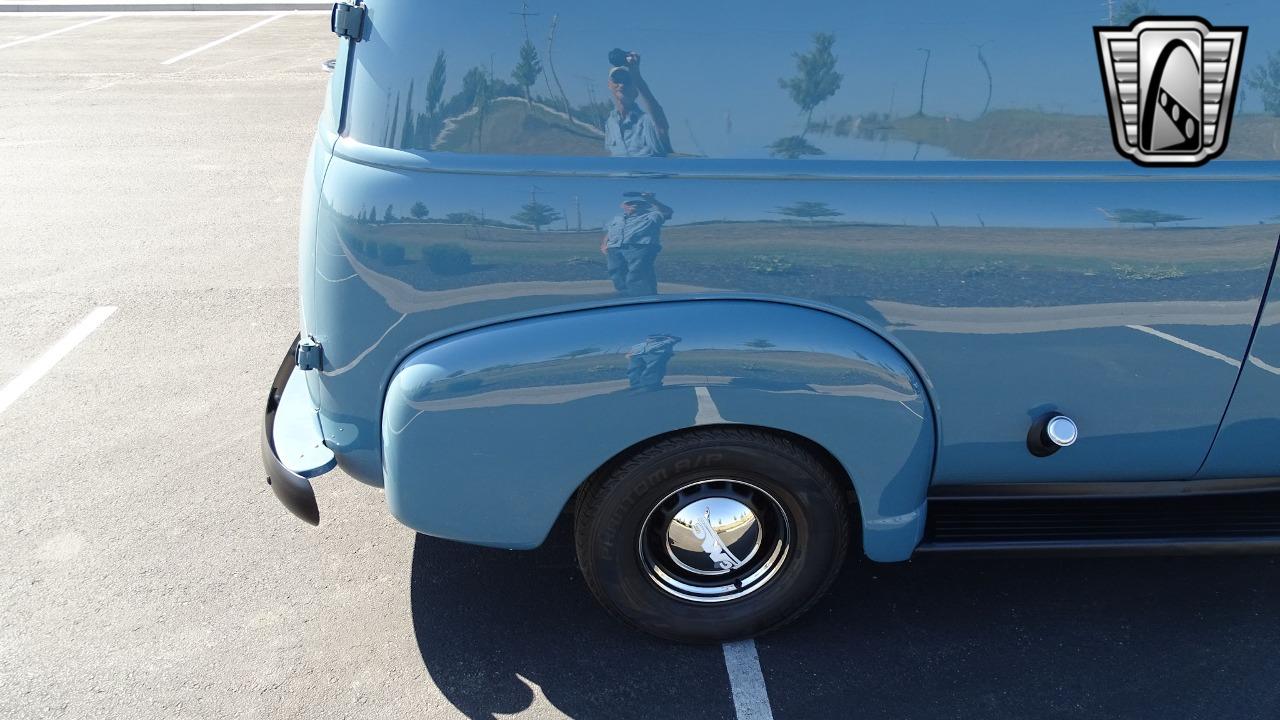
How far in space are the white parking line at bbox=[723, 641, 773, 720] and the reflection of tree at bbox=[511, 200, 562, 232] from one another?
1459mm

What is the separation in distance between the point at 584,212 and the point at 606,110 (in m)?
0.26

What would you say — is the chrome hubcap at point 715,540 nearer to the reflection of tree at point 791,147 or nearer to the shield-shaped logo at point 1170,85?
the reflection of tree at point 791,147

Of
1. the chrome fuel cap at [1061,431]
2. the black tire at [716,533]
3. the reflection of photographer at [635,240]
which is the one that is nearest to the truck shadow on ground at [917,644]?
the black tire at [716,533]

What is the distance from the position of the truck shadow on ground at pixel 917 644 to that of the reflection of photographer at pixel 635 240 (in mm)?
1239

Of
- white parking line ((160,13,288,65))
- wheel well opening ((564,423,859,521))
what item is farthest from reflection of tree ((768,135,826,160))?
white parking line ((160,13,288,65))

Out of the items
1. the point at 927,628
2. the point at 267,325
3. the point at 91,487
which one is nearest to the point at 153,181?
the point at 267,325

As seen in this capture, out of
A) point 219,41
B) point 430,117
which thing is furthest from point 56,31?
point 430,117

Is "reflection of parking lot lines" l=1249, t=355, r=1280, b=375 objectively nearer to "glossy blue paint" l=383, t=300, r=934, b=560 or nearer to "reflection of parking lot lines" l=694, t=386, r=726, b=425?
"glossy blue paint" l=383, t=300, r=934, b=560

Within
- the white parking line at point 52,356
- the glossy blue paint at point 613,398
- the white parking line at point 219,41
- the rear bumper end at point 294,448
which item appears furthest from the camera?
the white parking line at point 219,41

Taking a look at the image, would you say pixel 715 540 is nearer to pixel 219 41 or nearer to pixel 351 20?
pixel 351 20

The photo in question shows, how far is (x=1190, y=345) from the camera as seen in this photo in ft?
9.57

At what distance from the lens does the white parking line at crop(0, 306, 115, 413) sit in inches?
191

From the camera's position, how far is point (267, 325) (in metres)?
5.49

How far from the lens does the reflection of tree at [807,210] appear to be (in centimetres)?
274
